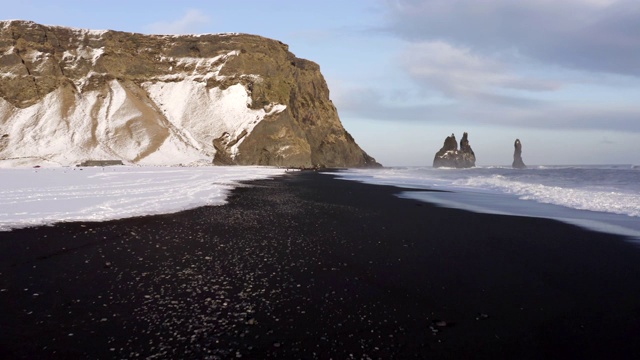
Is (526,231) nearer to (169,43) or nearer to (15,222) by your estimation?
(15,222)

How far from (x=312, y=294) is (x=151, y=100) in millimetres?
125384

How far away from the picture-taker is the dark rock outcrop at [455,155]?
552 ft

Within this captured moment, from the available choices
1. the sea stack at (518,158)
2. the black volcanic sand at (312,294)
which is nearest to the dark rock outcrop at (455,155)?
the sea stack at (518,158)

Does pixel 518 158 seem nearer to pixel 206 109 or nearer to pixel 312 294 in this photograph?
pixel 206 109

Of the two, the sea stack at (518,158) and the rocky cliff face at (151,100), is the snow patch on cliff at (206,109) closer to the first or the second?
the rocky cliff face at (151,100)

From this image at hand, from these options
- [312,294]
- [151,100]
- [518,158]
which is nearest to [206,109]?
[151,100]

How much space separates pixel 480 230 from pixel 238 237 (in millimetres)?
7428

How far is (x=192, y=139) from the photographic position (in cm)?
10794

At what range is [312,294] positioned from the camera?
19.6ft

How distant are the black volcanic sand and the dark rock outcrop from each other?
16623 cm

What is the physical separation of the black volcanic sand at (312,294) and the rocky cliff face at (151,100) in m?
92.0

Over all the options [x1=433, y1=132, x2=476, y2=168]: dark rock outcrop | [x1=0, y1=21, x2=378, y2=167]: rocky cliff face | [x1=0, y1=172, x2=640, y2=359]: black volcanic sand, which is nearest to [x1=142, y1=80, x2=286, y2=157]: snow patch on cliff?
[x1=0, y1=21, x2=378, y2=167]: rocky cliff face

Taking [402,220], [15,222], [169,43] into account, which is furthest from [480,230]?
[169,43]

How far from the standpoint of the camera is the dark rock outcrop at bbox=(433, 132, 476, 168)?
168 meters
